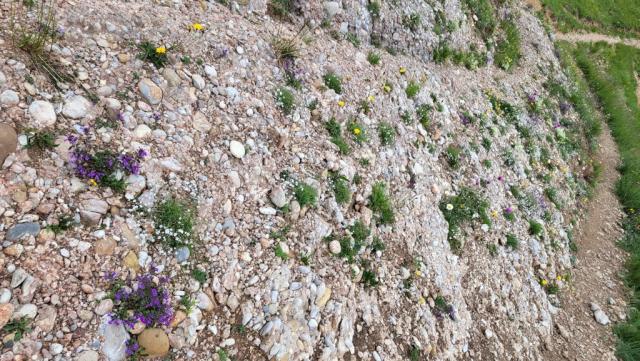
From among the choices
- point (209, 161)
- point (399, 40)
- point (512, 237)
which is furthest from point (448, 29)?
point (209, 161)

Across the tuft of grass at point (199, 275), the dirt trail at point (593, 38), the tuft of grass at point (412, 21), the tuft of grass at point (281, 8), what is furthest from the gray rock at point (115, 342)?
the dirt trail at point (593, 38)

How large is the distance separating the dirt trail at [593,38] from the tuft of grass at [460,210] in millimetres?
21116

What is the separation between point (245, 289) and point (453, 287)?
4.92 m

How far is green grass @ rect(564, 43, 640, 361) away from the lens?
11.0m

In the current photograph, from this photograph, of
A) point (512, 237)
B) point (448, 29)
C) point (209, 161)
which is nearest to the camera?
point (209, 161)

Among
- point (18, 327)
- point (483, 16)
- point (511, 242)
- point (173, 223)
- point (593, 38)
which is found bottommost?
point (511, 242)

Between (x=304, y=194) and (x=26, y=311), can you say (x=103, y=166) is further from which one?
(x=304, y=194)

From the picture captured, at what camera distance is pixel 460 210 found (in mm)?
9555

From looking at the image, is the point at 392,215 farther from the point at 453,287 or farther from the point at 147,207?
the point at 147,207

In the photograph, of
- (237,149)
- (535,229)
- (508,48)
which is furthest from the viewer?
(508,48)

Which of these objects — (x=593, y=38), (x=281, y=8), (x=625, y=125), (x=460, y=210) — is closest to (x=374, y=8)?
(x=281, y=8)

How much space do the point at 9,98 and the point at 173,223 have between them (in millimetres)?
2430

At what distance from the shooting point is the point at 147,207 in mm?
5129

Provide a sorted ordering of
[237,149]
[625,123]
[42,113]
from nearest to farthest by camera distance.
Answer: [42,113] < [237,149] < [625,123]
